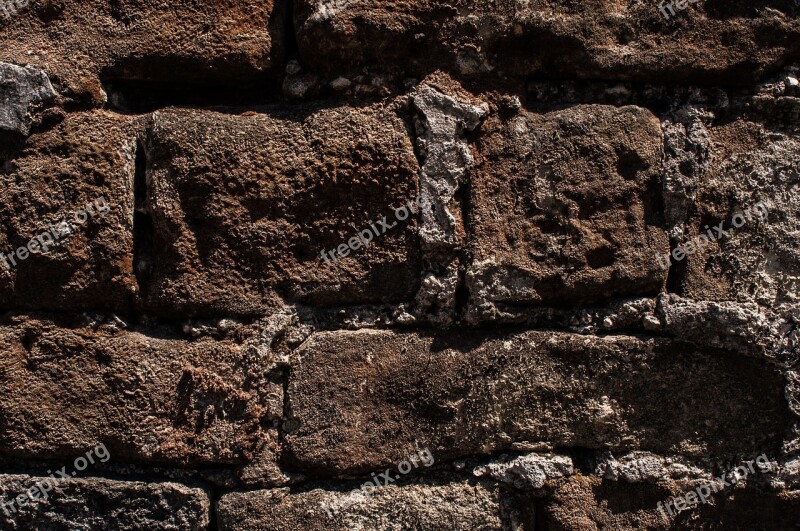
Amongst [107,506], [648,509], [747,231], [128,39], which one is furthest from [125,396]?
[747,231]

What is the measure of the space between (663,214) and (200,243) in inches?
35.5

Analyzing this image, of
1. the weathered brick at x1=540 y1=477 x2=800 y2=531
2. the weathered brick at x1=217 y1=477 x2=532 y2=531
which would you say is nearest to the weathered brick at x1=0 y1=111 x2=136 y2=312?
the weathered brick at x1=217 y1=477 x2=532 y2=531

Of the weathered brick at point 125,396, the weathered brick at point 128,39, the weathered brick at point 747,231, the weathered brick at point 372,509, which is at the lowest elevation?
the weathered brick at point 372,509

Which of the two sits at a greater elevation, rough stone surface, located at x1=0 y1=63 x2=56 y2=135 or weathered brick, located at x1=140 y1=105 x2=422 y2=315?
rough stone surface, located at x1=0 y1=63 x2=56 y2=135

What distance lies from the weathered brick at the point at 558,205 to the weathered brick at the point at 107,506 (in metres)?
0.68

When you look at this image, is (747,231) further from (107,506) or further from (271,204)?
(107,506)

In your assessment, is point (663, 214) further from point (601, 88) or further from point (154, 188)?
point (154, 188)

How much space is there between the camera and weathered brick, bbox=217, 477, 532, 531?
4.58 feet

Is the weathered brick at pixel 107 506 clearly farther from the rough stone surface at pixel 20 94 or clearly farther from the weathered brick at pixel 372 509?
the rough stone surface at pixel 20 94

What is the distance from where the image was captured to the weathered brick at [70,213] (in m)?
1.38

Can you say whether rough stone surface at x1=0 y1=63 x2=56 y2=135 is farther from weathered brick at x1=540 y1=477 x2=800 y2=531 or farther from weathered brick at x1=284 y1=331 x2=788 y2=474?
weathered brick at x1=540 y1=477 x2=800 y2=531

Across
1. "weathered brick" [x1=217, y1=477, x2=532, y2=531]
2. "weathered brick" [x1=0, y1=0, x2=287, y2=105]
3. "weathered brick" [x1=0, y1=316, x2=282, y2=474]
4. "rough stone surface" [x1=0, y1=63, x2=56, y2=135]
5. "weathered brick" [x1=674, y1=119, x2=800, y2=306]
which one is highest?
"weathered brick" [x1=0, y1=0, x2=287, y2=105]

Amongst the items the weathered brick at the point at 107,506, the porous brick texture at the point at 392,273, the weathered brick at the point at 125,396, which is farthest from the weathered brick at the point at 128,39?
the weathered brick at the point at 107,506

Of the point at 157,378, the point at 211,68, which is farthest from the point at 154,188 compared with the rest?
the point at 157,378
